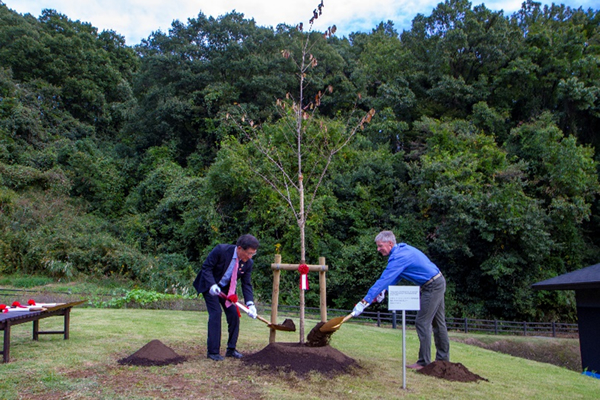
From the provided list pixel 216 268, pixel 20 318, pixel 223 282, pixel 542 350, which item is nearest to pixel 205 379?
pixel 223 282

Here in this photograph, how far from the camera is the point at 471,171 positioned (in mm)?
21812

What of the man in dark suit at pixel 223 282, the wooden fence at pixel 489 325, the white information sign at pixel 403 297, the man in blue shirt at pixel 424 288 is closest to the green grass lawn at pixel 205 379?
the man in dark suit at pixel 223 282

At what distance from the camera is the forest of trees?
21828mm

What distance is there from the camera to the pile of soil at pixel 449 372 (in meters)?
5.78

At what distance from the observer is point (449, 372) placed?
5867 mm

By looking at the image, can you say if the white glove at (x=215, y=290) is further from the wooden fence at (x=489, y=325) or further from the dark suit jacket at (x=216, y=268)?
the wooden fence at (x=489, y=325)

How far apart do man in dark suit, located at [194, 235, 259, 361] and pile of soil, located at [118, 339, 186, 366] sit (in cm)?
51

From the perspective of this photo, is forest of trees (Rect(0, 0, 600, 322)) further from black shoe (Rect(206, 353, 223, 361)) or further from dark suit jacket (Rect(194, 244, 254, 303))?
black shoe (Rect(206, 353, 223, 361))

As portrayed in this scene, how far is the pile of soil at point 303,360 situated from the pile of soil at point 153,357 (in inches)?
34.9

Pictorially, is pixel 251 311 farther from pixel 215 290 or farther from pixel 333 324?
pixel 333 324

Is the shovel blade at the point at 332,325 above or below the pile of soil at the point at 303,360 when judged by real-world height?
above

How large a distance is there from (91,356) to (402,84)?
84.4ft

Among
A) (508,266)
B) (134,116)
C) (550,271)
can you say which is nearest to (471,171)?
(508,266)

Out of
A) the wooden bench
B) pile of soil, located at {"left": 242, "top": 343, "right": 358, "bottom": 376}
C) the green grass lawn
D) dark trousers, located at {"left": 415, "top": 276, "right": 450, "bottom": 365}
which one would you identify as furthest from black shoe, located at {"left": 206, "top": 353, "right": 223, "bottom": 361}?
dark trousers, located at {"left": 415, "top": 276, "right": 450, "bottom": 365}
